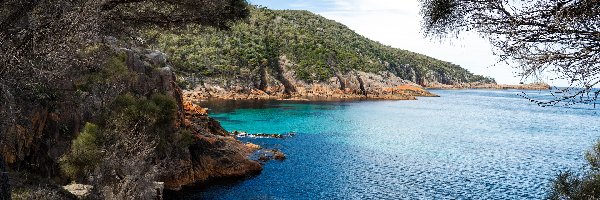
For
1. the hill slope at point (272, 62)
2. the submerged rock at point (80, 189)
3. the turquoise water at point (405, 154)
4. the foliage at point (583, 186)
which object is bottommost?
the turquoise water at point (405, 154)

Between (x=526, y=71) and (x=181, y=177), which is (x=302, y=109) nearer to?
(x=181, y=177)

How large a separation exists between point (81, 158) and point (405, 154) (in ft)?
102

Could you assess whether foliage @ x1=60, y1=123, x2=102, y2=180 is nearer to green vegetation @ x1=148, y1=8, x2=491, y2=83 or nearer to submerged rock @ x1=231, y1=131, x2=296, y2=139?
submerged rock @ x1=231, y1=131, x2=296, y2=139

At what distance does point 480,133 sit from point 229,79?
→ 64.7 m

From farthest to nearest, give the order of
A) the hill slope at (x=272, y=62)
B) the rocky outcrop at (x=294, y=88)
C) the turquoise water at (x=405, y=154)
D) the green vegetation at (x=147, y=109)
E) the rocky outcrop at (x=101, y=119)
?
1. the hill slope at (x=272, y=62)
2. the rocky outcrop at (x=294, y=88)
3. the turquoise water at (x=405, y=154)
4. the green vegetation at (x=147, y=109)
5. the rocky outcrop at (x=101, y=119)

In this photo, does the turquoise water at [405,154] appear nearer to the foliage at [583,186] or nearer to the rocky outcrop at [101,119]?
the rocky outcrop at [101,119]

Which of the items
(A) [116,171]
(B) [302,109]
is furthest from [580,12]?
(B) [302,109]

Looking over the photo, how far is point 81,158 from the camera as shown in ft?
68.9

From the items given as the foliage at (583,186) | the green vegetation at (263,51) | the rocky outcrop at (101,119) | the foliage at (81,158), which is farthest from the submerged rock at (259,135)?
the green vegetation at (263,51)

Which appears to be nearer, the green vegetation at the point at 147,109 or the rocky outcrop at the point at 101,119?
the rocky outcrop at the point at 101,119

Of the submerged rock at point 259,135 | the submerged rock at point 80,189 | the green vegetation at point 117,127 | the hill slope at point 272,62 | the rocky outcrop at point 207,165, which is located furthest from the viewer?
the hill slope at point 272,62

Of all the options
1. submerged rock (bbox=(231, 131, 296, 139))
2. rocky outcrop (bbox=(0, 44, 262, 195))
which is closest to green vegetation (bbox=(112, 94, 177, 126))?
rocky outcrop (bbox=(0, 44, 262, 195))

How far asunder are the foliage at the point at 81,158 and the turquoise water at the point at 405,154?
26.0 ft

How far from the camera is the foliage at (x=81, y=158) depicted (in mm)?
20828
